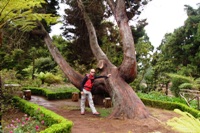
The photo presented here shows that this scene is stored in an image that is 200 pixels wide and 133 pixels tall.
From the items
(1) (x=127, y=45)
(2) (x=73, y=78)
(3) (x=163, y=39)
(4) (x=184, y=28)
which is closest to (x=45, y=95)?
(2) (x=73, y=78)

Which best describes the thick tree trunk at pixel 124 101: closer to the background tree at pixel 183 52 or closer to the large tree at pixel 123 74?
the large tree at pixel 123 74

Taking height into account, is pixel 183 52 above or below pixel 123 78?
above

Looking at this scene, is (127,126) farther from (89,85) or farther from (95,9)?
(95,9)

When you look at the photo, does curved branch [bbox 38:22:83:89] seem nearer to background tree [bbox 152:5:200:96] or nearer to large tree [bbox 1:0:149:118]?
large tree [bbox 1:0:149:118]

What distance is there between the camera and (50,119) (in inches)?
246

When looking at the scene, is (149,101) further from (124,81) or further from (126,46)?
(126,46)

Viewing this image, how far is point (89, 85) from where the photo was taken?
7.88m

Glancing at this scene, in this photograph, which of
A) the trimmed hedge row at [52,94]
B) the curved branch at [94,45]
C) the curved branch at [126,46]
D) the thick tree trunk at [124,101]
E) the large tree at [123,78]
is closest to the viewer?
the thick tree trunk at [124,101]

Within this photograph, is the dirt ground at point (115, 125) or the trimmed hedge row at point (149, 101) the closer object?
the dirt ground at point (115, 125)

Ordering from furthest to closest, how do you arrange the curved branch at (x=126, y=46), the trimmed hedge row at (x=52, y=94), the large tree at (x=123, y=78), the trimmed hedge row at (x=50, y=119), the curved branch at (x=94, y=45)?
the trimmed hedge row at (x=52, y=94) → the curved branch at (x=94, y=45) → the curved branch at (x=126, y=46) → the large tree at (x=123, y=78) → the trimmed hedge row at (x=50, y=119)

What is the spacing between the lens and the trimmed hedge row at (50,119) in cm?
517

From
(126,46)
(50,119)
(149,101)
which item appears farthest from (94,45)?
(50,119)

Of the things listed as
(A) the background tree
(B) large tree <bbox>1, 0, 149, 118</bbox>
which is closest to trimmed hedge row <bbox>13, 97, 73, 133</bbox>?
(B) large tree <bbox>1, 0, 149, 118</bbox>

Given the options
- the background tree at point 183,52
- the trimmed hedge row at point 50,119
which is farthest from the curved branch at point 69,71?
the background tree at point 183,52
